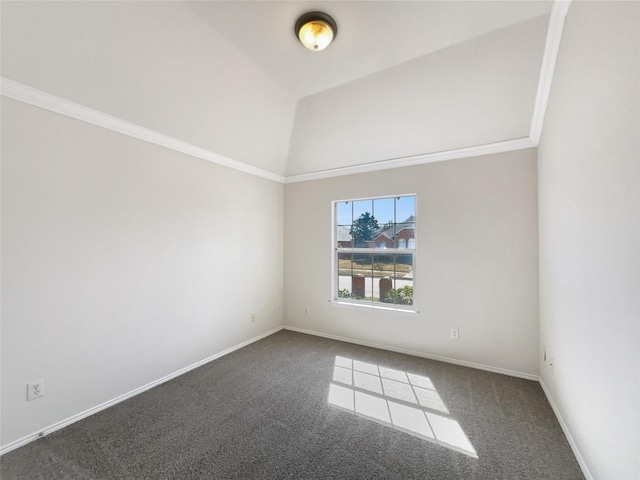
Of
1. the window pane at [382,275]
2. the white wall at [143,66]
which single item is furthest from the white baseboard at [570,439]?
the white wall at [143,66]

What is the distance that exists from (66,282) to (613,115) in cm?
340

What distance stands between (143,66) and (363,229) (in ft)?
9.30

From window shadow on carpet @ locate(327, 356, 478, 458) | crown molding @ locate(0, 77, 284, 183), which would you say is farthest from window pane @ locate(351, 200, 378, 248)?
crown molding @ locate(0, 77, 284, 183)

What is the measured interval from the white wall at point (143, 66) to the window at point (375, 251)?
1.69 metres

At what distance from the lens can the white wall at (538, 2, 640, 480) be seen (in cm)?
105

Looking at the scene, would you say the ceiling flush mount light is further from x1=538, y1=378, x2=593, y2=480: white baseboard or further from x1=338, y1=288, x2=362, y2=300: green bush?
x1=538, y1=378, x2=593, y2=480: white baseboard

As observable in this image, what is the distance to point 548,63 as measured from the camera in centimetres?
208

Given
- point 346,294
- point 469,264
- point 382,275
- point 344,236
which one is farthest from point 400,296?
point 344,236

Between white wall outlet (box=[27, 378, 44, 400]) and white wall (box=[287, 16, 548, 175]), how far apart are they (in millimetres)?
3283

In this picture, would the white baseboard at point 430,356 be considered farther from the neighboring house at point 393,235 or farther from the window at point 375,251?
the neighboring house at point 393,235

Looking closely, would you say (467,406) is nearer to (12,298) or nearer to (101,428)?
(101,428)

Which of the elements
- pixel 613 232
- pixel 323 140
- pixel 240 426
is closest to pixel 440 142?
pixel 323 140

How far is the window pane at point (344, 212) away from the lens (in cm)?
386

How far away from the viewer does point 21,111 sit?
1.85 meters
